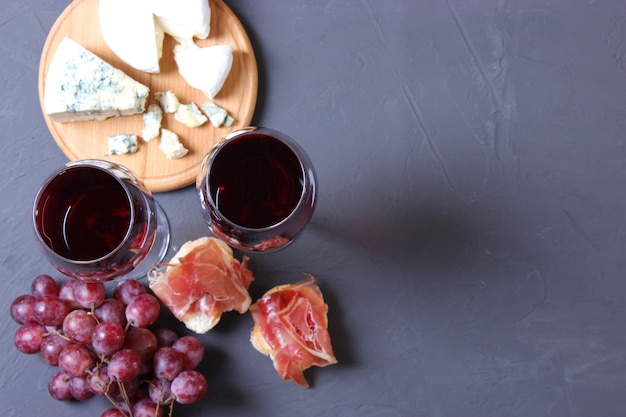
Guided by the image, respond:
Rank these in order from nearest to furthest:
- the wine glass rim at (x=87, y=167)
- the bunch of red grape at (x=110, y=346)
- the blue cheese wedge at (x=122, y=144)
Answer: the wine glass rim at (x=87, y=167) < the bunch of red grape at (x=110, y=346) < the blue cheese wedge at (x=122, y=144)

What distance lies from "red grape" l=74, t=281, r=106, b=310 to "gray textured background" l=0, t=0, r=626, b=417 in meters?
0.12

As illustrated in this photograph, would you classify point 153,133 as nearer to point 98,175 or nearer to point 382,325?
point 98,175

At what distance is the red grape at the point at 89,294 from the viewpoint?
863 millimetres

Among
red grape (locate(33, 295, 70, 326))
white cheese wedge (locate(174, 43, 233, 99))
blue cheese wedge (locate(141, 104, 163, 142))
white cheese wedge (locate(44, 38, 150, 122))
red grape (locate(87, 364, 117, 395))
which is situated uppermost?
white cheese wedge (locate(44, 38, 150, 122))

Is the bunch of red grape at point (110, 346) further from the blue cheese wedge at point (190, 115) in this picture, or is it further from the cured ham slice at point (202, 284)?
the blue cheese wedge at point (190, 115)

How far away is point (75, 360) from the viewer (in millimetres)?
816

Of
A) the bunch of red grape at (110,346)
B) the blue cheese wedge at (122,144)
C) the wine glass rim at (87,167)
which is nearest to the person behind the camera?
the wine glass rim at (87,167)

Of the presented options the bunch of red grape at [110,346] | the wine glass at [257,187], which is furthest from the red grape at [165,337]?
the wine glass at [257,187]

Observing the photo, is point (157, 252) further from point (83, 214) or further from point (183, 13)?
point (183, 13)

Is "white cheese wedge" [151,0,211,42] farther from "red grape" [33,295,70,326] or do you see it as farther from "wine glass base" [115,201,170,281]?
"red grape" [33,295,70,326]

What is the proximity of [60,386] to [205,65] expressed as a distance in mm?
463

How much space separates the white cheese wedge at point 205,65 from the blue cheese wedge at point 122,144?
0.11m

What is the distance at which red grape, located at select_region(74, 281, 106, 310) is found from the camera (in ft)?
2.83

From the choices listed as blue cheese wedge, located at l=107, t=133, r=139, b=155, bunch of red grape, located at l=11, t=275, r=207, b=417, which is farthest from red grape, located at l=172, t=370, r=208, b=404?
blue cheese wedge, located at l=107, t=133, r=139, b=155
